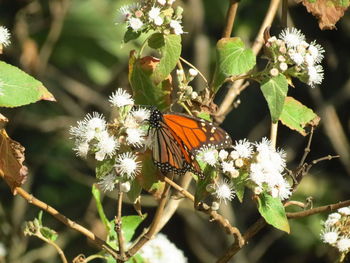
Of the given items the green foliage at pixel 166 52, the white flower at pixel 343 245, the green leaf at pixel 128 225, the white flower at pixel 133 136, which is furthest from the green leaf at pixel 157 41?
the white flower at pixel 343 245

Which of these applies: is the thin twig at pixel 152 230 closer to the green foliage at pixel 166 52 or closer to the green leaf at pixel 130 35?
the green foliage at pixel 166 52

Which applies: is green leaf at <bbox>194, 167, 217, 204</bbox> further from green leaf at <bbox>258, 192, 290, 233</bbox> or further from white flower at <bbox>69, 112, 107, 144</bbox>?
white flower at <bbox>69, 112, 107, 144</bbox>

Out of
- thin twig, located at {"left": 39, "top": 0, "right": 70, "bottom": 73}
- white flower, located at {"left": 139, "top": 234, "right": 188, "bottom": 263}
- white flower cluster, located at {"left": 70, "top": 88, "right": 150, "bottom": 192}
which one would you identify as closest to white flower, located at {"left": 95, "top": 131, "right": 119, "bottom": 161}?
white flower cluster, located at {"left": 70, "top": 88, "right": 150, "bottom": 192}

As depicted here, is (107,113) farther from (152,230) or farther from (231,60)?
(231,60)

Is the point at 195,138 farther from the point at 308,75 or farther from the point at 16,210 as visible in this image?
the point at 16,210

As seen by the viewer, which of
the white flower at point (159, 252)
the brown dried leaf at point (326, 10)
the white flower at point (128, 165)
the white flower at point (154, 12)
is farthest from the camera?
the white flower at point (159, 252)

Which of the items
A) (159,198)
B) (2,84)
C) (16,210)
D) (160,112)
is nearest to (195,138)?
(160,112)
